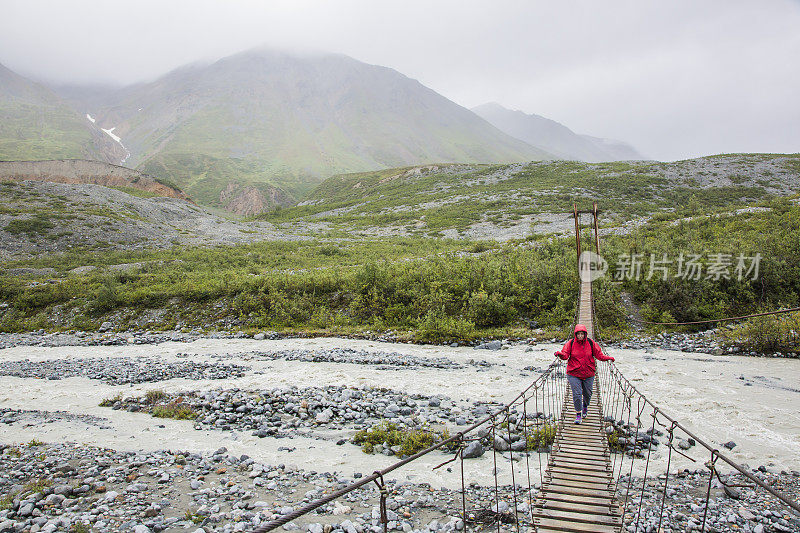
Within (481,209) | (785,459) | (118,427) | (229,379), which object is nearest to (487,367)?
(785,459)

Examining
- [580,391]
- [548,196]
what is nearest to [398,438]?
[580,391]

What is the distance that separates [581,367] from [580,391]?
1.44ft

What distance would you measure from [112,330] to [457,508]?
21.3 m

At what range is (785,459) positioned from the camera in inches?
262

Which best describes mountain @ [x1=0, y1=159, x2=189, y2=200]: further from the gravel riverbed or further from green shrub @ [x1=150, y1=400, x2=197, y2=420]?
green shrub @ [x1=150, y1=400, x2=197, y2=420]

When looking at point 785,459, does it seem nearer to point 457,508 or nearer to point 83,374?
point 457,508

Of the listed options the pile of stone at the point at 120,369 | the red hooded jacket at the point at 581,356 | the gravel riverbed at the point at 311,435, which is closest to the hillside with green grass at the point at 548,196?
the gravel riverbed at the point at 311,435

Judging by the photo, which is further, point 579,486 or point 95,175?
point 95,175

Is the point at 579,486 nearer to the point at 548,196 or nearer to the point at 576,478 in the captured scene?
the point at 576,478

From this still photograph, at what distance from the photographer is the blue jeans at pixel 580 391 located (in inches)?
271

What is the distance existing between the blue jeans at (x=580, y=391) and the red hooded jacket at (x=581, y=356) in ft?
0.33

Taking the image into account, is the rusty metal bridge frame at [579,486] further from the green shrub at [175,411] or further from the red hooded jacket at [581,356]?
the green shrub at [175,411]

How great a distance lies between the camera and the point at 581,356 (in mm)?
7012

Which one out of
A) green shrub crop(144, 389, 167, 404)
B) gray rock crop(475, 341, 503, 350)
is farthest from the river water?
green shrub crop(144, 389, 167, 404)
